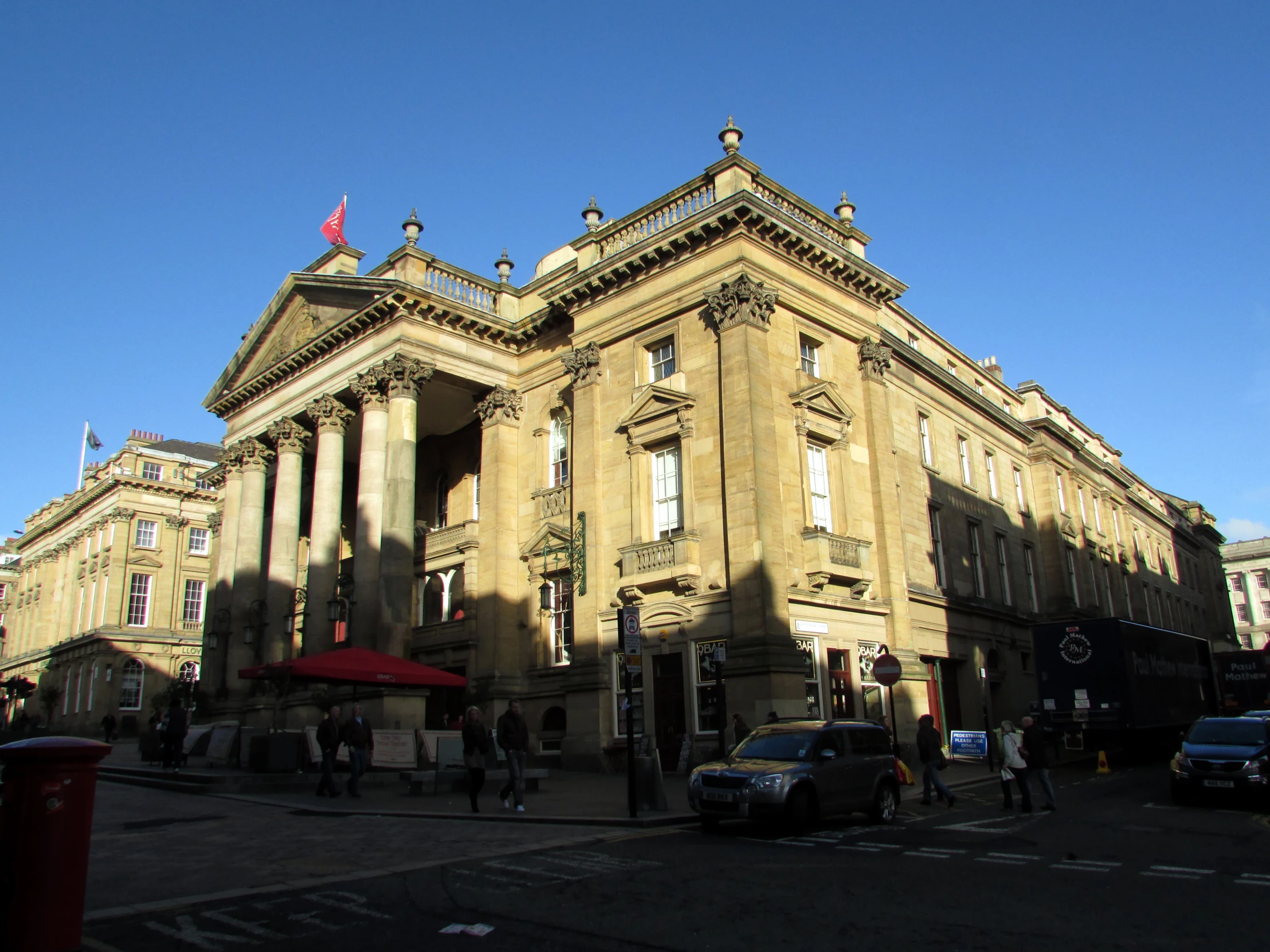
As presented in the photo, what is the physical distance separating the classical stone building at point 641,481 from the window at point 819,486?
13 cm

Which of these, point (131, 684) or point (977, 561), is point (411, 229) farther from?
point (131, 684)

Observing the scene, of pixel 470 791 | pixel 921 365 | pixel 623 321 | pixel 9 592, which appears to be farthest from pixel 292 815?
pixel 9 592

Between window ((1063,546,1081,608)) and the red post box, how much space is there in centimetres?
4049

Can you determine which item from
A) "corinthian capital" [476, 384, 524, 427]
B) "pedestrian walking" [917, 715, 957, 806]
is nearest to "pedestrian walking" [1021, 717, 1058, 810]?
"pedestrian walking" [917, 715, 957, 806]

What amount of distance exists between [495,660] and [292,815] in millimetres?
11266

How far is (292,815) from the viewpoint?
16.2 metres

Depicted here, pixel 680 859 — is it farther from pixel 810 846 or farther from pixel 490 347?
pixel 490 347

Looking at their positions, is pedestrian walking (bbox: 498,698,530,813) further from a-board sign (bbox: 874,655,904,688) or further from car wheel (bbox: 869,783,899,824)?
a-board sign (bbox: 874,655,904,688)

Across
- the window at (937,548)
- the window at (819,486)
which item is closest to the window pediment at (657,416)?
the window at (819,486)

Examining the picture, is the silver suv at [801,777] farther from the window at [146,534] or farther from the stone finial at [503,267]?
the window at [146,534]

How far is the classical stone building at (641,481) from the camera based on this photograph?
75.2 ft

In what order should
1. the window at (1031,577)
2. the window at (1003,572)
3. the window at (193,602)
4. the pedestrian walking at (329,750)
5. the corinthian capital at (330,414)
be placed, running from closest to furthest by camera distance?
the pedestrian walking at (329,750)
the corinthian capital at (330,414)
the window at (1003,572)
the window at (1031,577)
the window at (193,602)

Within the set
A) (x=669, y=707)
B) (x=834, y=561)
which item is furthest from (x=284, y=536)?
(x=834, y=561)

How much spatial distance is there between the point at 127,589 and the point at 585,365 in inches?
1802
